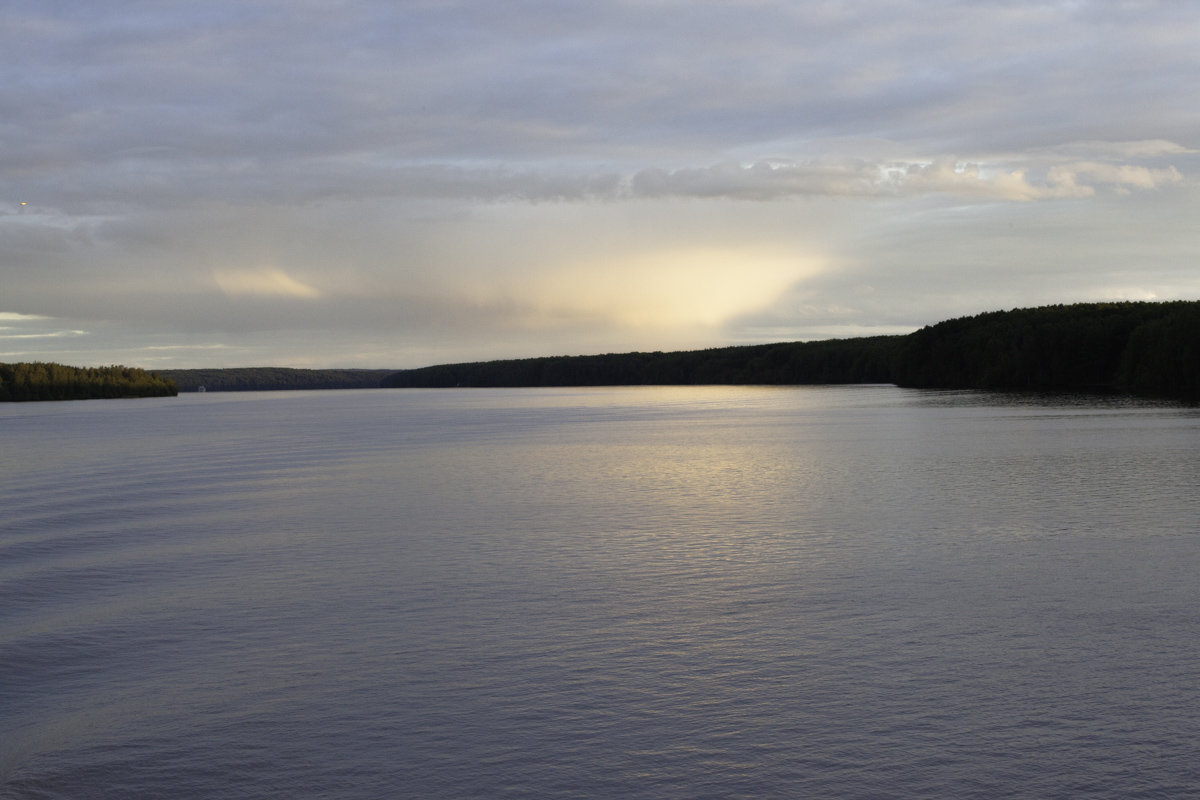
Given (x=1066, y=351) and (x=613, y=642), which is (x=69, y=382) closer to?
(x=1066, y=351)

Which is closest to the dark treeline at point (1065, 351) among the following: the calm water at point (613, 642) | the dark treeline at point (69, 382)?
the calm water at point (613, 642)

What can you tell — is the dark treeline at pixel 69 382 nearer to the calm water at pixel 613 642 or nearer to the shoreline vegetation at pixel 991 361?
the shoreline vegetation at pixel 991 361

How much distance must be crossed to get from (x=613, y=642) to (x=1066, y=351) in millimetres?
111905

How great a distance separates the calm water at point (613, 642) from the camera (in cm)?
737

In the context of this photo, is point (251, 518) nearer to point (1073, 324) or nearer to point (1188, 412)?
point (1188, 412)

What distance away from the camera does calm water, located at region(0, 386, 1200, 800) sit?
7367 millimetres

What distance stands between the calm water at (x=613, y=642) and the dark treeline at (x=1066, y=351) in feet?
220

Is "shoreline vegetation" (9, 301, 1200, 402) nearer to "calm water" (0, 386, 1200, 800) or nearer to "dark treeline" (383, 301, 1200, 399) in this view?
"dark treeline" (383, 301, 1200, 399)

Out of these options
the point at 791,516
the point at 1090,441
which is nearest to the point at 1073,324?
the point at 1090,441

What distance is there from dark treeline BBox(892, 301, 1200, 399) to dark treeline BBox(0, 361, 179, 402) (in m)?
130

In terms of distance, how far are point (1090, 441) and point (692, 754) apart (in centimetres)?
3147

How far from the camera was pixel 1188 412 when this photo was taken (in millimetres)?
52594

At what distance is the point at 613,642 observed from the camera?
1048cm

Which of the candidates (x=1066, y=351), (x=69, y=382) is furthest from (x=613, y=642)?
(x=69, y=382)
